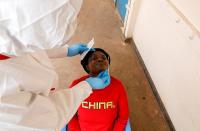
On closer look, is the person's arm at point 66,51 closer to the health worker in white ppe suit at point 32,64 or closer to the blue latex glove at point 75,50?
the blue latex glove at point 75,50

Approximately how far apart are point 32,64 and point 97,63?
1.63ft

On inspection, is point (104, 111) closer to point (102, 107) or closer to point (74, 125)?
point (102, 107)

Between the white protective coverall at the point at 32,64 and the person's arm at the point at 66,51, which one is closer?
the white protective coverall at the point at 32,64

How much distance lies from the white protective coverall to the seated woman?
1.21ft

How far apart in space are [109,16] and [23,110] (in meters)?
2.29

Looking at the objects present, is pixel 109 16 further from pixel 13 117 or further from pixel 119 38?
pixel 13 117

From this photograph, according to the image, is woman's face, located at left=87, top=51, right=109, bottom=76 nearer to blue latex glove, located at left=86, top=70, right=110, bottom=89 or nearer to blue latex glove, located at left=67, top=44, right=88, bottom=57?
blue latex glove, located at left=86, top=70, right=110, bottom=89

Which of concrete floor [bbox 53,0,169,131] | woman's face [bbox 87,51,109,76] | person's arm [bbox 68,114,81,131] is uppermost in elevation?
woman's face [bbox 87,51,109,76]

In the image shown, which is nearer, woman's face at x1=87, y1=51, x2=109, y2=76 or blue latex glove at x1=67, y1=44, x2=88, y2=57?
woman's face at x1=87, y1=51, x2=109, y2=76

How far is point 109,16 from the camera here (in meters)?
2.89

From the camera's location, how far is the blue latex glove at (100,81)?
4.12 feet

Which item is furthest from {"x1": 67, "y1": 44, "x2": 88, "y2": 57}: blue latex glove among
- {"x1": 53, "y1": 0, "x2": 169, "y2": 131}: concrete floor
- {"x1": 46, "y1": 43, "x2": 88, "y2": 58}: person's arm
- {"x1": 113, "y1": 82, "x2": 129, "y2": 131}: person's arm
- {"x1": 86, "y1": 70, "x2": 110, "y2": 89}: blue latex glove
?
{"x1": 53, "y1": 0, "x2": 169, "y2": 131}: concrete floor

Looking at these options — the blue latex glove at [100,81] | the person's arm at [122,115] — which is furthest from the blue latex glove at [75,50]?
the person's arm at [122,115]

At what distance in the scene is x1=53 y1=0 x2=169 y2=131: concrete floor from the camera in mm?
1821
